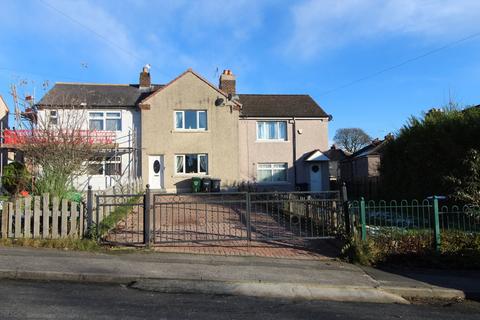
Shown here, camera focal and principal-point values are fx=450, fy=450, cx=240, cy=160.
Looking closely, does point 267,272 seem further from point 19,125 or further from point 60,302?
point 19,125

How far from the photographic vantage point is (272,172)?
93.4 ft

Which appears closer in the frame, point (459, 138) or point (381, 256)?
point (381, 256)

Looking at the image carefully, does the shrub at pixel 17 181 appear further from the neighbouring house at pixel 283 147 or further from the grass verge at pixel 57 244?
the neighbouring house at pixel 283 147

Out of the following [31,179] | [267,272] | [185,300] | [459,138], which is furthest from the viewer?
[459,138]

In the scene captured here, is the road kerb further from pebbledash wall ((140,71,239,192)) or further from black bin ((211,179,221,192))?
pebbledash wall ((140,71,239,192))

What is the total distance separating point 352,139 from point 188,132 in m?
57.4

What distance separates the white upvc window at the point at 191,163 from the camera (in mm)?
→ 26562

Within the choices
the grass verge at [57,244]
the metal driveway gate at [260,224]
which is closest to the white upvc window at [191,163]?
the metal driveway gate at [260,224]

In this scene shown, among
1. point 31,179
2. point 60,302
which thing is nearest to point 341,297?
point 60,302

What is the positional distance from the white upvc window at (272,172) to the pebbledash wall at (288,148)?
24 centimetres

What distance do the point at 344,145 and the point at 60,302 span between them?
76.4m

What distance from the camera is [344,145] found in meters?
79.4

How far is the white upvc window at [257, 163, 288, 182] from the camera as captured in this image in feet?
93.0

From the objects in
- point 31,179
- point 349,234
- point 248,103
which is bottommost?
point 349,234
